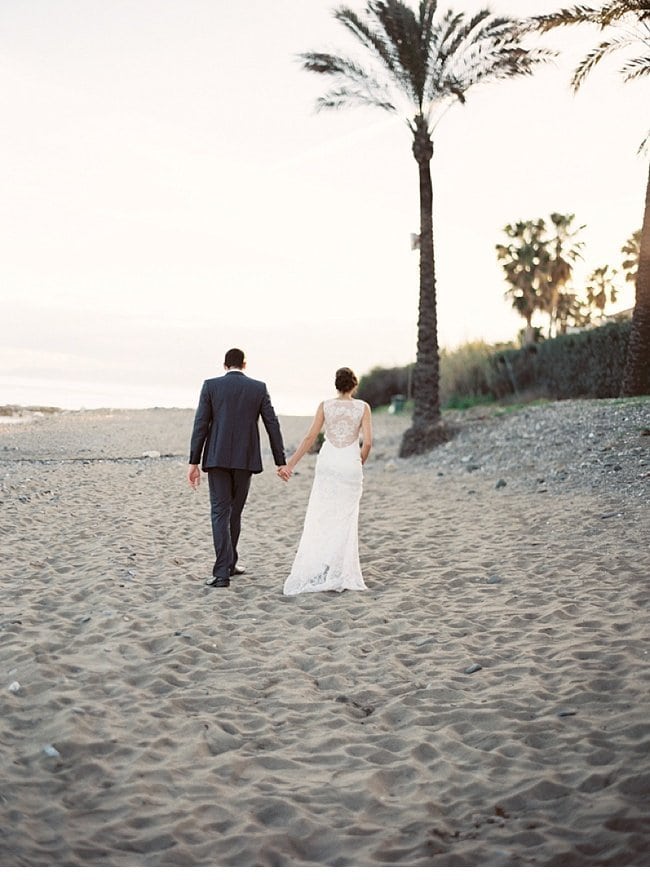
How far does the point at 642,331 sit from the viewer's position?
2047 centimetres

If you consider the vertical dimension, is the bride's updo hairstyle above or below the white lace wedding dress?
above

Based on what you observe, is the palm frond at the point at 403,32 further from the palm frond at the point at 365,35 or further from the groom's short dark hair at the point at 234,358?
the groom's short dark hair at the point at 234,358

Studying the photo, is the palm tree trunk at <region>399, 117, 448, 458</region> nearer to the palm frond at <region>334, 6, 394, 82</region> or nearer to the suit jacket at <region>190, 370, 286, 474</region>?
the palm frond at <region>334, 6, 394, 82</region>

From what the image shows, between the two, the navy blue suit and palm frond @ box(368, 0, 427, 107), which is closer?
the navy blue suit

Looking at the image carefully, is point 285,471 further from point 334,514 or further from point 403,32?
point 403,32

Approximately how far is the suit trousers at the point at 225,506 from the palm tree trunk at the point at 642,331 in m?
14.9

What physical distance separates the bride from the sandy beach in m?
0.29

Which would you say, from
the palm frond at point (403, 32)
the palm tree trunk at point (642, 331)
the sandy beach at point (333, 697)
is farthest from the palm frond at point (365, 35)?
the sandy beach at point (333, 697)

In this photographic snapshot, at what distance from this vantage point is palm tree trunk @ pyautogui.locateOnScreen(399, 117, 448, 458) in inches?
867

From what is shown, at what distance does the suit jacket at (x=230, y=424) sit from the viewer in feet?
27.4

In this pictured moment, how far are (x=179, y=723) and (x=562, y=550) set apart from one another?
587 centimetres

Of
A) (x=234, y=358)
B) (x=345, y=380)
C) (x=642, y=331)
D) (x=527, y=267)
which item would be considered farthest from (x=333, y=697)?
(x=527, y=267)

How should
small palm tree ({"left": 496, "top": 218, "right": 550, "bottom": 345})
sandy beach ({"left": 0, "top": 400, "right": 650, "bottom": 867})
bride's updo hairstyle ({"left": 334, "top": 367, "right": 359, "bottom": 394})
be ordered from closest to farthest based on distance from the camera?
sandy beach ({"left": 0, "top": 400, "right": 650, "bottom": 867}), bride's updo hairstyle ({"left": 334, "top": 367, "right": 359, "bottom": 394}), small palm tree ({"left": 496, "top": 218, "right": 550, "bottom": 345})

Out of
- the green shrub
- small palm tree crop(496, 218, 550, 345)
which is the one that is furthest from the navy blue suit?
small palm tree crop(496, 218, 550, 345)
